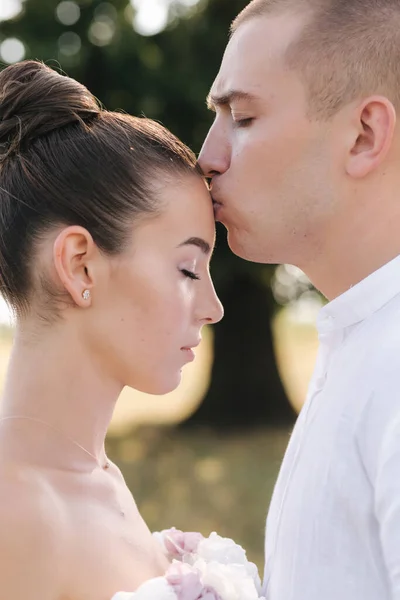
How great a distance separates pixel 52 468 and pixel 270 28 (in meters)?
1.48

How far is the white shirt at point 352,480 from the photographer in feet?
7.30

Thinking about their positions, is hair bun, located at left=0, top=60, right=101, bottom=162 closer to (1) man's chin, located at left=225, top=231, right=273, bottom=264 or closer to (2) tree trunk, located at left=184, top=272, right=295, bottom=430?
(1) man's chin, located at left=225, top=231, right=273, bottom=264

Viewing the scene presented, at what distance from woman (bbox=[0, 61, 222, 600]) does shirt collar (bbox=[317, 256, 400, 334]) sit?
444 millimetres

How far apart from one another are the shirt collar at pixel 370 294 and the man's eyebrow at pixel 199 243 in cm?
44

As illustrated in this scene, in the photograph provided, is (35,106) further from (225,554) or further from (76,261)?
(225,554)

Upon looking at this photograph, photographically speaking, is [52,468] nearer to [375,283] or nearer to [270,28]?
[375,283]

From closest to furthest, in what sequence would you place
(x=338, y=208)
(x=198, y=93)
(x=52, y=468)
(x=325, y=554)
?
1. (x=325, y=554)
2. (x=52, y=468)
3. (x=338, y=208)
4. (x=198, y=93)

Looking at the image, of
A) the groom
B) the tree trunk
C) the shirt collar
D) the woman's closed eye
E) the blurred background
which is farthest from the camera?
the tree trunk

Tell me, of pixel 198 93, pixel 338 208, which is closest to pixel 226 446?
pixel 198 93

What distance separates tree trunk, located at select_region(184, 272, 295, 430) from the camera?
48.2 ft

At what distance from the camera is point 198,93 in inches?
509

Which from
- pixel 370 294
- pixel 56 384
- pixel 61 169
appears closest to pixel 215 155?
pixel 61 169

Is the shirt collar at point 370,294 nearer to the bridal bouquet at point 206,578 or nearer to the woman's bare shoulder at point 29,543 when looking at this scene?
the bridal bouquet at point 206,578

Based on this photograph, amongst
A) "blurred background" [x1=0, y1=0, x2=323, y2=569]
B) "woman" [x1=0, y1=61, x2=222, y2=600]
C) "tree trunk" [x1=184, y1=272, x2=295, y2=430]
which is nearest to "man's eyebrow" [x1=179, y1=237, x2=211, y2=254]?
"woman" [x1=0, y1=61, x2=222, y2=600]
